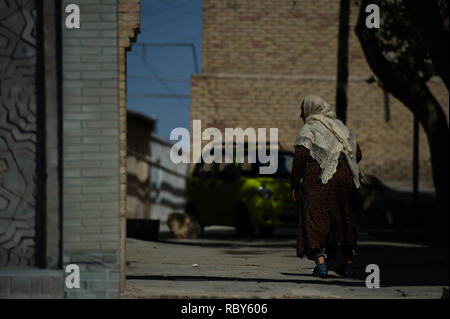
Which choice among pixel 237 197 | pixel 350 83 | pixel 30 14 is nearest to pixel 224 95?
pixel 350 83

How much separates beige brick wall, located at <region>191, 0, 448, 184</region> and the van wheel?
897cm

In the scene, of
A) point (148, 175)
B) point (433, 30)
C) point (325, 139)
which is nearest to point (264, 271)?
point (325, 139)

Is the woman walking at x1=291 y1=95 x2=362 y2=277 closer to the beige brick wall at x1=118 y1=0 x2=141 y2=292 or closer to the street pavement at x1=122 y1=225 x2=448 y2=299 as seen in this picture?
the street pavement at x1=122 y1=225 x2=448 y2=299

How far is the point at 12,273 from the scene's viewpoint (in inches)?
303

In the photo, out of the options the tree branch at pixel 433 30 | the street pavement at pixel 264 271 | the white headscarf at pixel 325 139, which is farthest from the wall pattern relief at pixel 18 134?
the tree branch at pixel 433 30

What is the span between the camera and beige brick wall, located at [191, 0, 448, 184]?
2734 cm

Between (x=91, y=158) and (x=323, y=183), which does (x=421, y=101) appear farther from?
(x=91, y=158)

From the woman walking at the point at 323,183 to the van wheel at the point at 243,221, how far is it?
8292mm

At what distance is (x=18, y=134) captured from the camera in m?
7.97

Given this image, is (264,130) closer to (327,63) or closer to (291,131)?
(291,131)

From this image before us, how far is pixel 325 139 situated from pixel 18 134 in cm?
308

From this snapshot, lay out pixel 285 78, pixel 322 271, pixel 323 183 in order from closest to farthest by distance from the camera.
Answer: pixel 323 183 < pixel 322 271 < pixel 285 78

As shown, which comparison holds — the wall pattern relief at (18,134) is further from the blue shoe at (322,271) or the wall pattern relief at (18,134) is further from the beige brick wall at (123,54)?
the blue shoe at (322,271)

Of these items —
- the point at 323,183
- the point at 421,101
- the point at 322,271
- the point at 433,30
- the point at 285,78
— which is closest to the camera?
the point at 323,183
